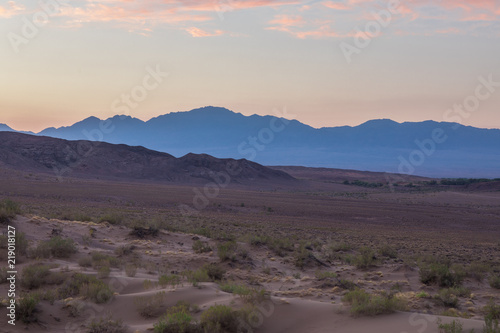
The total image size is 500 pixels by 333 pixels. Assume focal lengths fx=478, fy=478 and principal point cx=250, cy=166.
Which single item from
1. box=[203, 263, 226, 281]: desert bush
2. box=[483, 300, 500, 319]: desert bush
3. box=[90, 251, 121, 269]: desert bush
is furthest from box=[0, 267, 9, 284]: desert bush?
box=[483, 300, 500, 319]: desert bush

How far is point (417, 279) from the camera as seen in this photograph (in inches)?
592

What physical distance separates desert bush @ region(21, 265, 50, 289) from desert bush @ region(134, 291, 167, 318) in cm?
278

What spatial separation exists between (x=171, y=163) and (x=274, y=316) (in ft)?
298

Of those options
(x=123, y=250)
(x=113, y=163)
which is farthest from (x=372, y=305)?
(x=113, y=163)

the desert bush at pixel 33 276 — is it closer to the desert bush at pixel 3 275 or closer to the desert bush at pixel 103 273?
the desert bush at pixel 3 275

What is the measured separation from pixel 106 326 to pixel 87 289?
2.05 metres

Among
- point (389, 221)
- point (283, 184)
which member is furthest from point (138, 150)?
point (389, 221)

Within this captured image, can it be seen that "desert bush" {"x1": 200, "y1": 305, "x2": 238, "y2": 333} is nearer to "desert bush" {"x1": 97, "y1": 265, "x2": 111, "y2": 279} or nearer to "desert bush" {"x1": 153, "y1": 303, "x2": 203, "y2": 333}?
"desert bush" {"x1": 153, "y1": 303, "x2": 203, "y2": 333}

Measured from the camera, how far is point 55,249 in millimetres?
14875

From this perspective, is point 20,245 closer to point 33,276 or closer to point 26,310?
point 33,276

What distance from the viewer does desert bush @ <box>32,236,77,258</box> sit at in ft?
47.4

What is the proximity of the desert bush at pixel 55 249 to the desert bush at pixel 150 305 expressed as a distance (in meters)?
5.42

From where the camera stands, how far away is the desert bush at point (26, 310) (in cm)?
916

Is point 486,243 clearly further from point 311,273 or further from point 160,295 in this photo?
point 160,295
